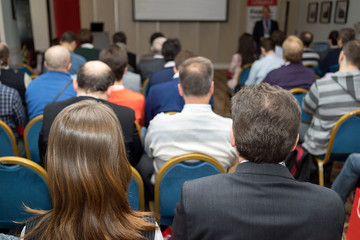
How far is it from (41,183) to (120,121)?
588 millimetres

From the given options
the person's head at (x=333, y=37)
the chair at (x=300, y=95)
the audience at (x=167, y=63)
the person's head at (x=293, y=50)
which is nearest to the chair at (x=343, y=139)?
the chair at (x=300, y=95)

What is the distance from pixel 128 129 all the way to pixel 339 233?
52.9 inches

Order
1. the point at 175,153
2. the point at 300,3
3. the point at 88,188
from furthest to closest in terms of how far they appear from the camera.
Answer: the point at 300,3, the point at 175,153, the point at 88,188

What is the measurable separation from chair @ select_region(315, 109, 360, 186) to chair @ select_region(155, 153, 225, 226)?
46.2 inches

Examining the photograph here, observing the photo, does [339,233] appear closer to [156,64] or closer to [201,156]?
[201,156]

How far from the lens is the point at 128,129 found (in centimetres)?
199

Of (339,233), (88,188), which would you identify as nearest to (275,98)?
(339,233)

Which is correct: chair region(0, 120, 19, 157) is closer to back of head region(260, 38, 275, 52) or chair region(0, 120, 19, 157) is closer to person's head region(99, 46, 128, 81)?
person's head region(99, 46, 128, 81)

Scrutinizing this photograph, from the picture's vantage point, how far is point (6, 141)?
84.7 inches

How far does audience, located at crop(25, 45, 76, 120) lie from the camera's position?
104 inches

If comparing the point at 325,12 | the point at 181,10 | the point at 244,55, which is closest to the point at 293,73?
the point at 244,55

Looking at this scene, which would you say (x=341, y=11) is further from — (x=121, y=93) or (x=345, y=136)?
Answer: (x=121, y=93)

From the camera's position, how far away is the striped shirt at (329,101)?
2441 millimetres

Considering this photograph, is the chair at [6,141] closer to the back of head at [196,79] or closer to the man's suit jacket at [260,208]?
the back of head at [196,79]
